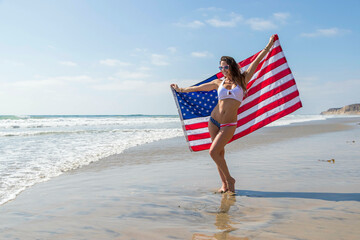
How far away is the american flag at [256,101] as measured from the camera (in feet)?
Answer: 20.2

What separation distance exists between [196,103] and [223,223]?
3.10 metres

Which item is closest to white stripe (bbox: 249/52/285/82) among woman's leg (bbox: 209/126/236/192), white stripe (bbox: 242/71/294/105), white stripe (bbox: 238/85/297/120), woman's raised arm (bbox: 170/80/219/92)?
white stripe (bbox: 242/71/294/105)

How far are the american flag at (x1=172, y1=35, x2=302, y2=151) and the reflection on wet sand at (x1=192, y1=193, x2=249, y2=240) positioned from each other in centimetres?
177

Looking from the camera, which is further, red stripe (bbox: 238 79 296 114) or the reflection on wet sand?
red stripe (bbox: 238 79 296 114)

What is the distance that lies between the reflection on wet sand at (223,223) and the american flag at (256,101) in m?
1.77

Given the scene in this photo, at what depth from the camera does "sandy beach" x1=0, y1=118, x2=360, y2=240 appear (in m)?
3.32

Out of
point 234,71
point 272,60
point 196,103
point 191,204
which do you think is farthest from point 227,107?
point 272,60

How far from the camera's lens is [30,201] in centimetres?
475

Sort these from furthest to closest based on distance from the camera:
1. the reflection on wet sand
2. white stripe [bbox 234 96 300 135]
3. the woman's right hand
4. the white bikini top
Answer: white stripe [bbox 234 96 300 135] < the woman's right hand < the white bikini top < the reflection on wet sand

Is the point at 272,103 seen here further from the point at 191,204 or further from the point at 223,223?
the point at 223,223

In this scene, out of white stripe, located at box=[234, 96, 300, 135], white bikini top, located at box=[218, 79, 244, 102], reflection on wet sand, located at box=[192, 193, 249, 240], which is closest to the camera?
reflection on wet sand, located at box=[192, 193, 249, 240]

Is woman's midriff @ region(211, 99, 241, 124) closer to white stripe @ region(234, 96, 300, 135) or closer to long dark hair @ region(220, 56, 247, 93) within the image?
long dark hair @ region(220, 56, 247, 93)

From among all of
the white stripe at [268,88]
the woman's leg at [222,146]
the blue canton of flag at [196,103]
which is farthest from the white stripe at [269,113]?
the woman's leg at [222,146]

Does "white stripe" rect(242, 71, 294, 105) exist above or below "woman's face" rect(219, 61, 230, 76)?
below
